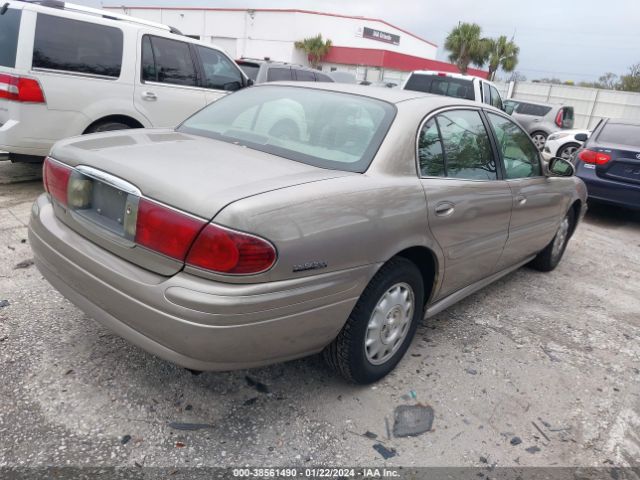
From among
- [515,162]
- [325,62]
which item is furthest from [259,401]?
[325,62]

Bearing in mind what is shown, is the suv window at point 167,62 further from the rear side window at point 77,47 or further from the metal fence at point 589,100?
the metal fence at point 589,100

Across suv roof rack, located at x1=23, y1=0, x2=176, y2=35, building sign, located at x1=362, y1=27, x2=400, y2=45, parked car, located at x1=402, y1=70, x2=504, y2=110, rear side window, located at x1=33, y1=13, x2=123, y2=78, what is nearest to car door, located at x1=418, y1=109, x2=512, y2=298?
rear side window, located at x1=33, y1=13, x2=123, y2=78

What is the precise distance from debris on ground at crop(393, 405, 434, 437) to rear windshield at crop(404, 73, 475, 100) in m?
8.80

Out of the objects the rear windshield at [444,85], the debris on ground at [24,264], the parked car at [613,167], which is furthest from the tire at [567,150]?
the debris on ground at [24,264]

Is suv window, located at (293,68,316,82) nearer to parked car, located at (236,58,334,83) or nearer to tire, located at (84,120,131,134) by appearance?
parked car, located at (236,58,334,83)

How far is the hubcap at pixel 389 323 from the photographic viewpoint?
2.61 meters

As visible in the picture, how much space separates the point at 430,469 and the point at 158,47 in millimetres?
5487

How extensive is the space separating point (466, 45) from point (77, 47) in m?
41.7

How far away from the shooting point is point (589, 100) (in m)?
24.2

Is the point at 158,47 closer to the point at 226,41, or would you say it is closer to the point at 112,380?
the point at 112,380

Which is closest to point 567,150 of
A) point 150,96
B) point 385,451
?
point 150,96

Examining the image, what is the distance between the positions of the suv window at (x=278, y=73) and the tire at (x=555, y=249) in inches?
244

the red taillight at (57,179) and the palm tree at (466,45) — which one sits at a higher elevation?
the palm tree at (466,45)

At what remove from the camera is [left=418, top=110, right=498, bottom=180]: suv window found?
2865 millimetres
